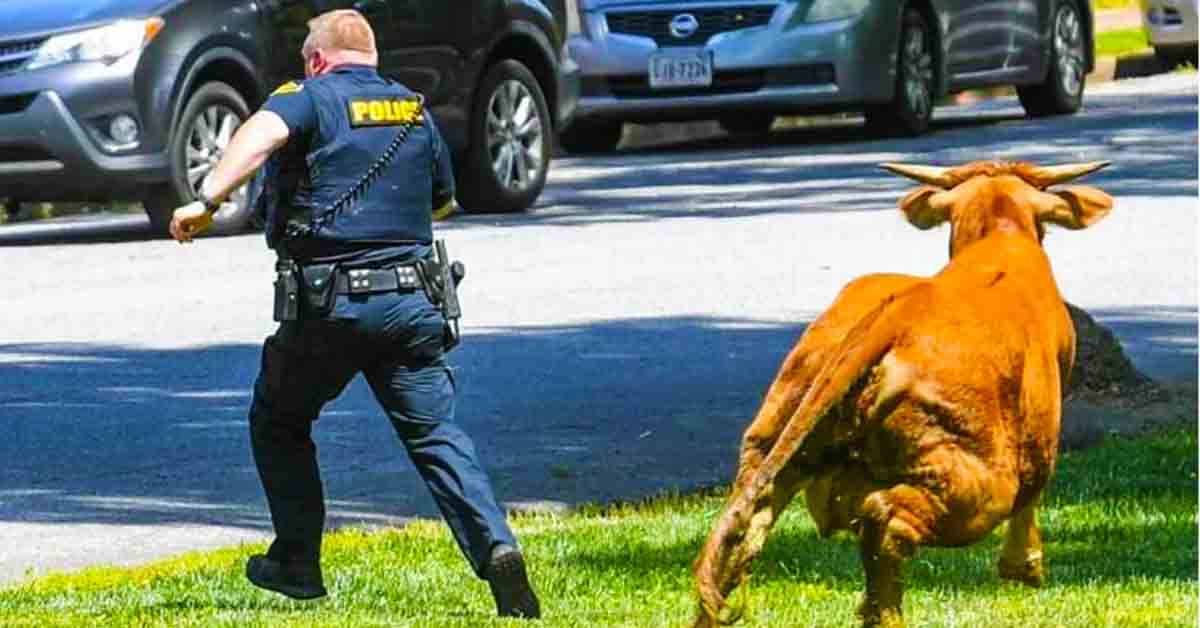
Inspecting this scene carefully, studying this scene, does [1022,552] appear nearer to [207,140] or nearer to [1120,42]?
[207,140]

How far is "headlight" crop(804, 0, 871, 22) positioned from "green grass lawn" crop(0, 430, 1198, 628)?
461 inches

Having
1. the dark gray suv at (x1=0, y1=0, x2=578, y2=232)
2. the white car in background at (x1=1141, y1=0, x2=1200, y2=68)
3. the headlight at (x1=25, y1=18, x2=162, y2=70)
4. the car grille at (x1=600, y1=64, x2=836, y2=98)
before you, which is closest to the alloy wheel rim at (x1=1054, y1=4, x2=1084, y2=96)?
the car grille at (x1=600, y1=64, x2=836, y2=98)

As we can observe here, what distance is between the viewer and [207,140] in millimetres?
15383

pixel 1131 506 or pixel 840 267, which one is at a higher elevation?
pixel 1131 506

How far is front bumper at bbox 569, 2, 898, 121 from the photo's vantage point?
2000 cm

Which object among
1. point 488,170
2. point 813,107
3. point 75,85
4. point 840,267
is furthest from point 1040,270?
point 813,107

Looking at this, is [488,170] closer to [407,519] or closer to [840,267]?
[840,267]

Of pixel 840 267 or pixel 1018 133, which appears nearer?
pixel 840 267

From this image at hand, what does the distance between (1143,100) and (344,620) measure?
1820cm

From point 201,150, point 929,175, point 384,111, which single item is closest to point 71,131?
point 201,150

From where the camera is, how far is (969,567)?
7.36 metres

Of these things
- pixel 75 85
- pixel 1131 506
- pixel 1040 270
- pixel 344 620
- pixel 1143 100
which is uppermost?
pixel 1040 270

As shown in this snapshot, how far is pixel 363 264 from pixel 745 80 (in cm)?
1360

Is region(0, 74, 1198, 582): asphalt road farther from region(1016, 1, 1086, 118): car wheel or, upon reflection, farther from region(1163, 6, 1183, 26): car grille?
region(1163, 6, 1183, 26): car grille
